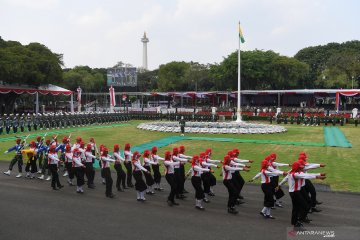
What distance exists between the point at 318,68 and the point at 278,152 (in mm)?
56896

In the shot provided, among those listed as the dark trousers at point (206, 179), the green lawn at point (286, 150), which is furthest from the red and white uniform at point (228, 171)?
the green lawn at point (286, 150)

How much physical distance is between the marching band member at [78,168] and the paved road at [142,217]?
13.6 inches

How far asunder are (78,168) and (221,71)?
49.8 m

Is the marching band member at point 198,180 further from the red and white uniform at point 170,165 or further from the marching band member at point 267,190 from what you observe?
the marching band member at point 267,190

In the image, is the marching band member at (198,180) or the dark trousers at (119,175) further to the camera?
the dark trousers at (119,175)

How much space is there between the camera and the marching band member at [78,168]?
1120 centimetres

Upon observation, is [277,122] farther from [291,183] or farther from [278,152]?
[291,183]

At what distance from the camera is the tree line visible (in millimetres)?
40375

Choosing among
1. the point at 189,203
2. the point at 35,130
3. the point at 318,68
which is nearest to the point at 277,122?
the point at 35,130

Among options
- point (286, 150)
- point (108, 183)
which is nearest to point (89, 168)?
point (108, 183)

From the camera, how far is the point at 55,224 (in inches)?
321

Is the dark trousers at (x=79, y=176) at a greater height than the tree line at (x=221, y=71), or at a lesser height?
lesser

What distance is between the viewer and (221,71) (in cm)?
5919

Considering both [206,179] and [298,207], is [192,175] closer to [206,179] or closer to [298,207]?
[206,179]
